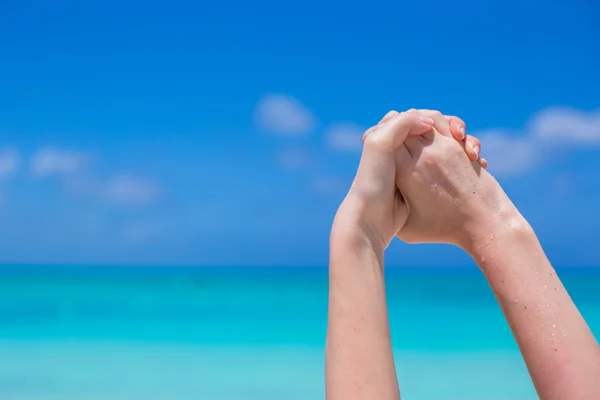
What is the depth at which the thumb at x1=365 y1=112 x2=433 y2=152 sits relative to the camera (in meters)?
1.68

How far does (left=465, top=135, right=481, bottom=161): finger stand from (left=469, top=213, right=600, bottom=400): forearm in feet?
0.69

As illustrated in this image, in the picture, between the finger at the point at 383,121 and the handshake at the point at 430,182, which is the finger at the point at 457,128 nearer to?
the handshake at the point at 430,182

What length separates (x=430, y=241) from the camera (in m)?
1.91

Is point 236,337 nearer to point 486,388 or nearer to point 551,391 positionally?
point 486,388

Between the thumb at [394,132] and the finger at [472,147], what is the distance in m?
0.17

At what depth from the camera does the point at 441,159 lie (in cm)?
176

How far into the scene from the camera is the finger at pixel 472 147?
71.3 inches

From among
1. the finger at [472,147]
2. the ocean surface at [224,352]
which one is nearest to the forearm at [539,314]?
the finger at [472,147]

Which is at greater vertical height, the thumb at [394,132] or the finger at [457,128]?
the finger at [457,128]

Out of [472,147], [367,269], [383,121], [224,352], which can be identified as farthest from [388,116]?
[224,352]

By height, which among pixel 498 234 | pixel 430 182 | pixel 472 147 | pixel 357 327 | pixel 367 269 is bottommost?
pixel 357 327

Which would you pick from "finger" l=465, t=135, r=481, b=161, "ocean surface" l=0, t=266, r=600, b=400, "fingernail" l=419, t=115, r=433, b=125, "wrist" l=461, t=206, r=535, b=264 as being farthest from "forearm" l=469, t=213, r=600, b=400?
"ocean surface" l=0, t=266, r=600, b=400

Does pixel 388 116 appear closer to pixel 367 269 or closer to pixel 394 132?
pixel 394 132

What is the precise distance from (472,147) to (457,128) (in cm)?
7
